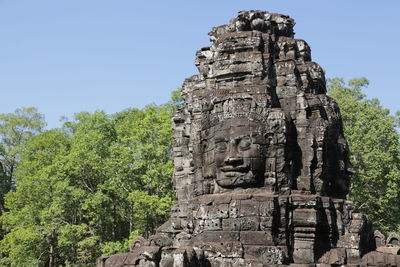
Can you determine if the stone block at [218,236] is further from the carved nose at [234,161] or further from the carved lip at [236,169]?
the carved nose at [234,161]

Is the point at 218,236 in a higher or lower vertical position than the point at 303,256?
higher

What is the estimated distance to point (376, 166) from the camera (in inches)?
907

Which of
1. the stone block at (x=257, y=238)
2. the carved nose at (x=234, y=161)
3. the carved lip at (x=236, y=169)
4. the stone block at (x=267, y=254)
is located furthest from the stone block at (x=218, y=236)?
the carved nose at (x=234, y=161)

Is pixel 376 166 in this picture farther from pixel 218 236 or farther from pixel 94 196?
pixel 218 236

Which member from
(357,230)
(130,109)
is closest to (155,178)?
(130,109)

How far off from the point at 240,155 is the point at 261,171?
56 centimetres

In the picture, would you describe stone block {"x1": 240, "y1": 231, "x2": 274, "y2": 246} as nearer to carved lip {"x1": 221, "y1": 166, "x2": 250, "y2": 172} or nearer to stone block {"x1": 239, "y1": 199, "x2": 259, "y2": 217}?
stone block {"x1": 239, "y1": 199, "x2": 259, "y2": 217}

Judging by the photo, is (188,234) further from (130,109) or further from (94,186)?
(130,109)

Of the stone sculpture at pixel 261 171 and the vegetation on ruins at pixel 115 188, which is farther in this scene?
the vegetation on ruins at pixel 115 188

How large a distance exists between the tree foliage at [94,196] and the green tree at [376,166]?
869 cm

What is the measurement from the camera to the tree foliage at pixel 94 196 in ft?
73.2

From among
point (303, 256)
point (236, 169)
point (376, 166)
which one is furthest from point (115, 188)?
point (303, 256)

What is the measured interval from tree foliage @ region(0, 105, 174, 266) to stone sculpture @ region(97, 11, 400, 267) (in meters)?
9.65

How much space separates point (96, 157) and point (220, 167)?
1399 cm
